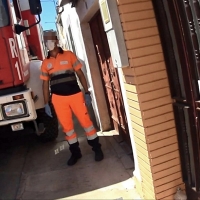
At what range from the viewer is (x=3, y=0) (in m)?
4.02

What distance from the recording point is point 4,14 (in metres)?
3.98

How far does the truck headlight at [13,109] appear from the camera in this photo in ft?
12.9

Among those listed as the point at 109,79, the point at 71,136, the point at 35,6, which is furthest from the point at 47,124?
the point at 35,6

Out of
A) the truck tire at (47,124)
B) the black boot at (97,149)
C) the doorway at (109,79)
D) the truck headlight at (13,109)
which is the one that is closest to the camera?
the truck headlight at (13,109)

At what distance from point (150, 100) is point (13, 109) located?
2.09 meters

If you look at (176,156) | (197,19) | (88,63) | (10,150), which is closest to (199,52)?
(197,19)

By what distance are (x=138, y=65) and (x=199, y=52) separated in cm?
57

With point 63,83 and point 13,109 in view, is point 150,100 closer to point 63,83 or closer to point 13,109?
point 63,83

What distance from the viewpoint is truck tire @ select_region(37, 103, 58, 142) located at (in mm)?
4986

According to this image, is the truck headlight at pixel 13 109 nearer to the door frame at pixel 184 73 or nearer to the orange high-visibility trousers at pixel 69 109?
the orange high-visibility trousers at pixel 69 109

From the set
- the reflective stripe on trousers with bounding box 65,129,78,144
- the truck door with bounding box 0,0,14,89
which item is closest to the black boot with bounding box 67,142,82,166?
Result: the reflective stripe on trousers with bounding box 65,129,78,144

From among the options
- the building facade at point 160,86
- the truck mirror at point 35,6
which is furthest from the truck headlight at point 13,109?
the building facade at point 160,86

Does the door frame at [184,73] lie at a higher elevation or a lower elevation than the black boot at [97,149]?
higher

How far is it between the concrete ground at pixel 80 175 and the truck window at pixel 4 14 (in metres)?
2.16
